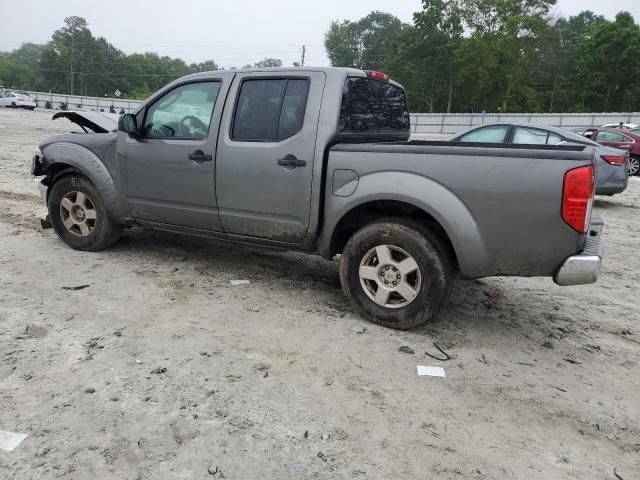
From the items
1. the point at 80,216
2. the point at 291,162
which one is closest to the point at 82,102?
the point at 80,216

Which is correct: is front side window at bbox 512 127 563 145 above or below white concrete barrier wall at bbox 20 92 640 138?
below

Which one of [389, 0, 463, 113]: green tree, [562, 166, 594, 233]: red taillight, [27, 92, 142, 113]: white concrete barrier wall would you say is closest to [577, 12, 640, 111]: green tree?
[389, 0, 463, 113]: green tree

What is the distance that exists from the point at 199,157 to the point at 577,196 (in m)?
2.98

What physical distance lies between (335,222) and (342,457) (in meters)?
1.90

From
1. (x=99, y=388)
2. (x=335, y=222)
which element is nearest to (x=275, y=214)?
(x=335, y=222)

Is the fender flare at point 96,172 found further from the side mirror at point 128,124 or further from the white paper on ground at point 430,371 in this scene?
the white paper on ground at point 430,371

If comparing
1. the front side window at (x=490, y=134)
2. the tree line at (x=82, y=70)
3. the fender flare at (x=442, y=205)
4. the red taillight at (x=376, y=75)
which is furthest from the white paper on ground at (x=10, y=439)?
the tree line at (x=82, y=70)

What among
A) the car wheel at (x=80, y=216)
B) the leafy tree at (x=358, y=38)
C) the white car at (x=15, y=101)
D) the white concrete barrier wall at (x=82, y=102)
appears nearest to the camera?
the car wheel at (x=80, y=216)

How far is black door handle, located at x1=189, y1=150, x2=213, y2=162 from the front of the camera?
4.33 metres

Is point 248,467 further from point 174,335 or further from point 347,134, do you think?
point 347,134

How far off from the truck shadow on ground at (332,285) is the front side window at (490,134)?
172 inches

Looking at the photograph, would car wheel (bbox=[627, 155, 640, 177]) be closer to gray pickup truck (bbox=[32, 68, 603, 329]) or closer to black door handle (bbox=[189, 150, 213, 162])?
gray pickup truck (bbox=[32, 68, 603, 329])

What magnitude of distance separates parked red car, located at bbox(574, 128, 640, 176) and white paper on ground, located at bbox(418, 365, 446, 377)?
42.5 feet

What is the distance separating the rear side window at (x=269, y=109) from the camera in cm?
404
